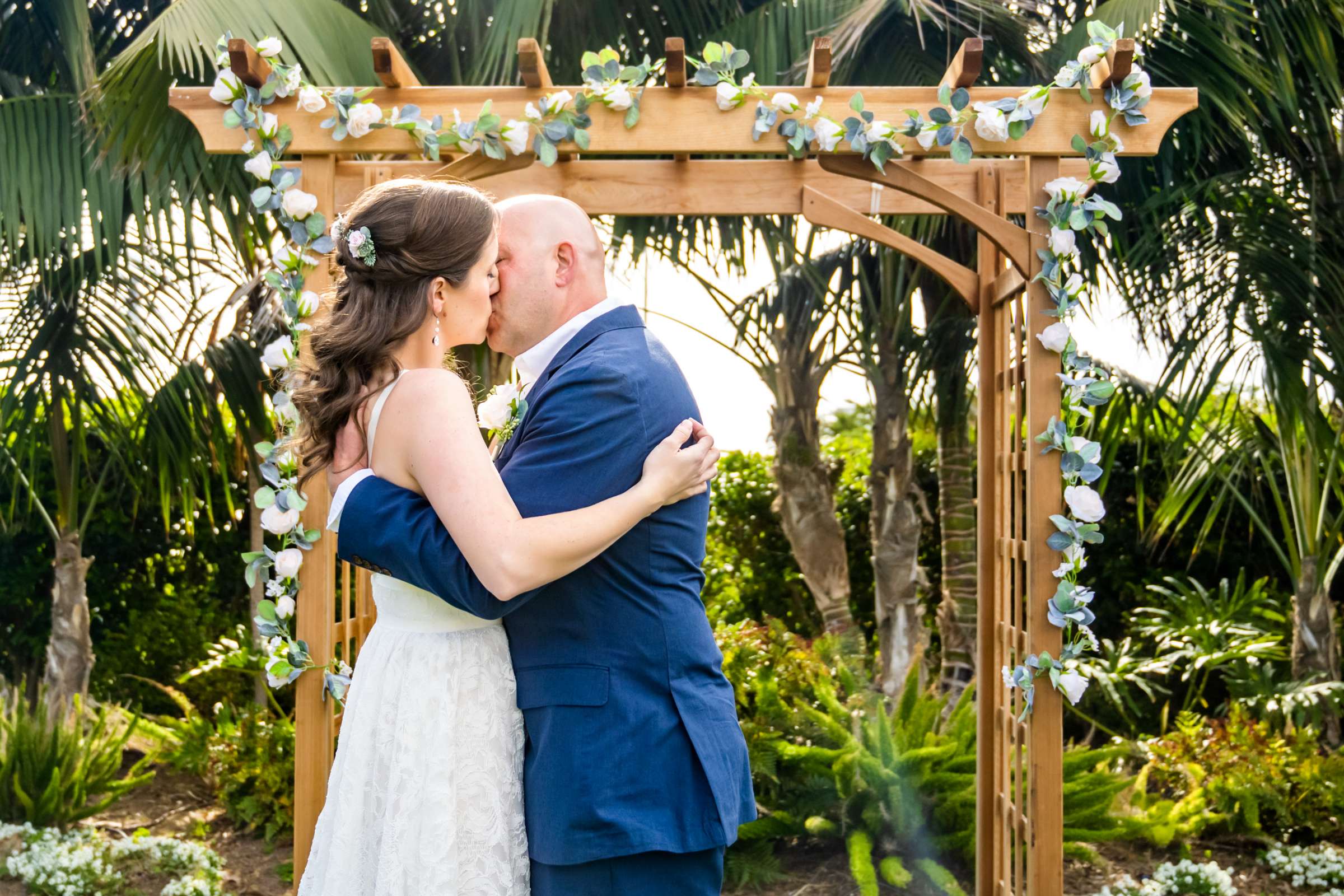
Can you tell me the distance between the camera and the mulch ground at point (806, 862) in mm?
4289

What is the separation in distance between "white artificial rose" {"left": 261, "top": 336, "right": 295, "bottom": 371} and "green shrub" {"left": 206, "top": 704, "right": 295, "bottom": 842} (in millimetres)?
2702

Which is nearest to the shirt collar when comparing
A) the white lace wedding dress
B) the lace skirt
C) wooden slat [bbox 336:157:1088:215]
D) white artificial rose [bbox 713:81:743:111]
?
Result: the white lace wedding dress

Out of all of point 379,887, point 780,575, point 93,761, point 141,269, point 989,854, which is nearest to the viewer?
point 379,887

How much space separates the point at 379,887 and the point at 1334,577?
6.39 m

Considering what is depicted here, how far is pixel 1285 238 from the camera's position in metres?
5.09

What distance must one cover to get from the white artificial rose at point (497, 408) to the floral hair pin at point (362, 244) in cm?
43

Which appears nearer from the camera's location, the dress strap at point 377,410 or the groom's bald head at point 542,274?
the dress strap at point 377,410

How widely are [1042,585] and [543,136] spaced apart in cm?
170

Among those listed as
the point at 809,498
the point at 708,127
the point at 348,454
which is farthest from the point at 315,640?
the point at 809,498

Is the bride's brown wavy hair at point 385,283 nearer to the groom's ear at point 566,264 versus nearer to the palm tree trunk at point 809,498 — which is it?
the groom's ear at point 566,264

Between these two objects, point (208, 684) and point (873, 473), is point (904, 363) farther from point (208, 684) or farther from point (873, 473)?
point (208, 684)

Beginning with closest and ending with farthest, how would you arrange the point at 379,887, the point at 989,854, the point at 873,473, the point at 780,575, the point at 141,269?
the point at 379,887 < the point at 989,854 < the point at 141,269 < the point at 873,473 < the point at 780,575

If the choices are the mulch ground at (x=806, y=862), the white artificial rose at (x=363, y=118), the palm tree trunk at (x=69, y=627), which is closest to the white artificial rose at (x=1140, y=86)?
the white artificial rose at (x=363, y=118)

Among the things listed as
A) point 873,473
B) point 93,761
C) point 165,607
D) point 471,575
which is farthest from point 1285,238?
point 165,607
